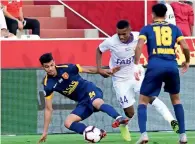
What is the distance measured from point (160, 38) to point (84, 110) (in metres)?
2.07

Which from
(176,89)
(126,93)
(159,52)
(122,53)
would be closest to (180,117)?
(176,89)

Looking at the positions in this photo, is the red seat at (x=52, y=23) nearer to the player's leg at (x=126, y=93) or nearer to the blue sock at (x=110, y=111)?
the player's leg at (x=126, y=93)

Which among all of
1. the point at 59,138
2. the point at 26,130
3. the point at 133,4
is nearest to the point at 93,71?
the point at 59,138

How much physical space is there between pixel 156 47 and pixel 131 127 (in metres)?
5.63

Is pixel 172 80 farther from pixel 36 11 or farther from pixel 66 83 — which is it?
pixel 36 11

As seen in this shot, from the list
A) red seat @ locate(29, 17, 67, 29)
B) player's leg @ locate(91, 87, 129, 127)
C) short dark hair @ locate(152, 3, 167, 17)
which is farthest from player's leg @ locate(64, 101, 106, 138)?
red seat @ locate(29, 17, 67, 29)

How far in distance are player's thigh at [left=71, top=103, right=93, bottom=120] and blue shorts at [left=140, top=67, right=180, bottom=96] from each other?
1.43 metres

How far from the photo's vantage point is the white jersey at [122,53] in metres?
16.5

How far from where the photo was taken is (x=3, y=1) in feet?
69.6

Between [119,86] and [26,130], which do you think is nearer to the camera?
[119,86]

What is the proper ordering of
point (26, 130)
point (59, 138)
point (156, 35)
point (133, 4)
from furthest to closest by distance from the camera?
point (133, 4)
point (26, 130)
point (59, 138)
point (156, 35)

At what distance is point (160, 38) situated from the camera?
45.9 ft

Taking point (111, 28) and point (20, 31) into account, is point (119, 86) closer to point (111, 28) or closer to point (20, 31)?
point (20, 31)

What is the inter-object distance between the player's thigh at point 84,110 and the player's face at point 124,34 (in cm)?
140
